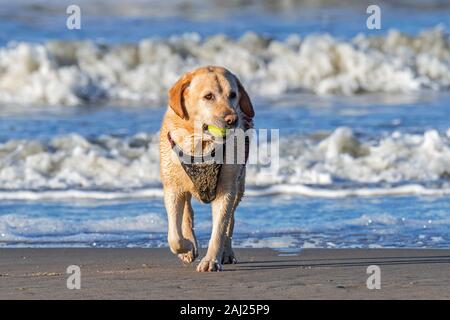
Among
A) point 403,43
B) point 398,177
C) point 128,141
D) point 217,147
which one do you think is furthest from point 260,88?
point 217,147

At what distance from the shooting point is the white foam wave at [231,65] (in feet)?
62.3

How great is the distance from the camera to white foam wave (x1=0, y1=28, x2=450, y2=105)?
62.3 ft

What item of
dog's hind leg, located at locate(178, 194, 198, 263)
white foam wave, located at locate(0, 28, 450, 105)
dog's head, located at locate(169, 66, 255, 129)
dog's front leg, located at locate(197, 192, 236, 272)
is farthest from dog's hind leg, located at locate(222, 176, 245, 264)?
white foam wave, located at locate(0, 28, 450, 105)

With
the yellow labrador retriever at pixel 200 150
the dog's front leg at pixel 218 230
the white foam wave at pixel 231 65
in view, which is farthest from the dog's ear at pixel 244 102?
the white foam wave at pixel 231 65

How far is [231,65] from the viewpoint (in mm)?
21156

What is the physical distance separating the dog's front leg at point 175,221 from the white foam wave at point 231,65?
1076cm

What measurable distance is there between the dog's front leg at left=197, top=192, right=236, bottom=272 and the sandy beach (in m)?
0.10

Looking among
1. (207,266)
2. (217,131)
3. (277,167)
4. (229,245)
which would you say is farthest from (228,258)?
(277,167)

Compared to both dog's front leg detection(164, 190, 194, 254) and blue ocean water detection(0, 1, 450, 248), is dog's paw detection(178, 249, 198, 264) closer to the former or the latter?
dog's front leg detection(164, 190, 194, 254)

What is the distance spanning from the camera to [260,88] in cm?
1942

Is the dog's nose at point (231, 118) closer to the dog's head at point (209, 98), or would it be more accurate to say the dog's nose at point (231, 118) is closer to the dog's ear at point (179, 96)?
the dog's head at point (209, 98)

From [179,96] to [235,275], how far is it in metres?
1.08
